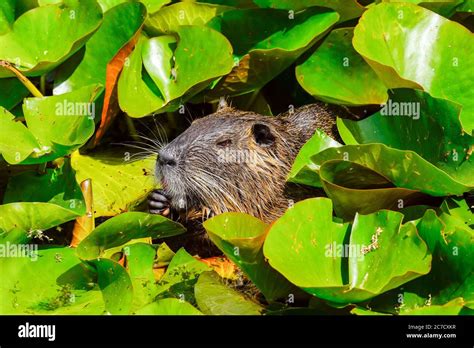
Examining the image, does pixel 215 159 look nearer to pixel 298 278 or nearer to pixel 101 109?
pixel 101 109

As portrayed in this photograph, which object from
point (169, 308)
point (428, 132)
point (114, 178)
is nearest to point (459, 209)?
point (428, 132)

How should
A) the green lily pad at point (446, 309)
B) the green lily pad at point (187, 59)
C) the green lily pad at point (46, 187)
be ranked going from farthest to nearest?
1. the green lily pad at point (187, 59)
2. the green lily pad at point (46, 187)
3. the green lily pad at point (446, 309)

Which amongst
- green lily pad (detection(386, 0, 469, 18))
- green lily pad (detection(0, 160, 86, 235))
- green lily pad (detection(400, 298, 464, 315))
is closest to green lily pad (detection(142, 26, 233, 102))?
green lily pad (detection(0, 160, 86, 235))

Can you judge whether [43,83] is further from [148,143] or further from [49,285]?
[49,285]

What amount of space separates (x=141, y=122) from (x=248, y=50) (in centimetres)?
84

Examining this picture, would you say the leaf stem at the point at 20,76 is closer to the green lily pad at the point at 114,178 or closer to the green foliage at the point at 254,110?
the green foliage at the point at 254,110

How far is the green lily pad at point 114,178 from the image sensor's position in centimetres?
548

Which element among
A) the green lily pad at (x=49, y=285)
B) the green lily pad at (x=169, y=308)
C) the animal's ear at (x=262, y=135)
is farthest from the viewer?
the animal's ear at (x=262, y=135)

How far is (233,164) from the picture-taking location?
559 cm

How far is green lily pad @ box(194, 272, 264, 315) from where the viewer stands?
4.46m

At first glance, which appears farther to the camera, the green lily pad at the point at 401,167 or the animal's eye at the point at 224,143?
the animal's eye at the point at 224,143

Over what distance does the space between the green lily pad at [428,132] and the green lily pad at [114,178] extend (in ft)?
4.19

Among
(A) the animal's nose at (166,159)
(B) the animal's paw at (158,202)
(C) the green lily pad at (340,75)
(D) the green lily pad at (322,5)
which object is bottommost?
(B) the animal's paw at (158,202)

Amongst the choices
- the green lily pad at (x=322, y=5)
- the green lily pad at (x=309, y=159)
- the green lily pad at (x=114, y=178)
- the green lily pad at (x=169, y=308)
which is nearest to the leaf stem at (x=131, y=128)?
the green lily pad at (x=114, y=178)
